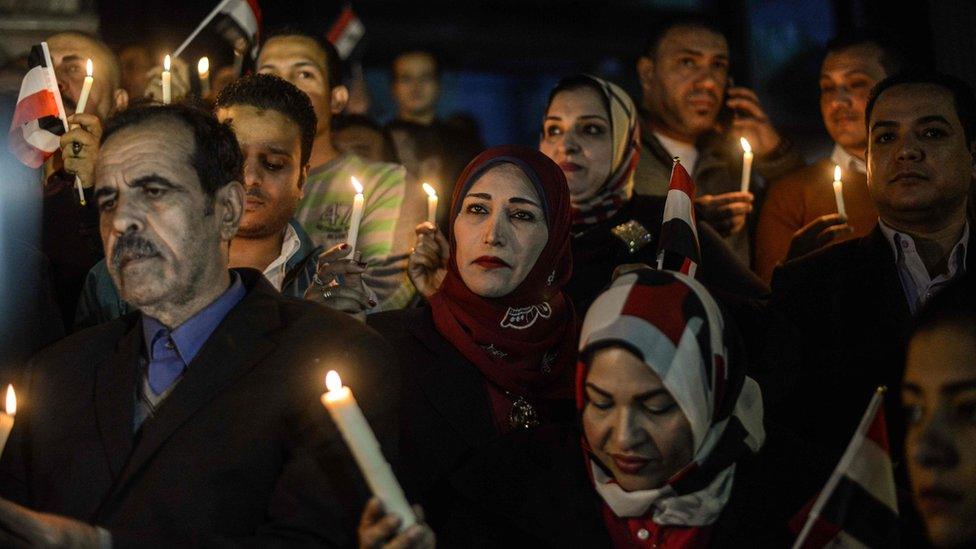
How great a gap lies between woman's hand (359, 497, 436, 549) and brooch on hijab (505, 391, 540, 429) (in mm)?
1279

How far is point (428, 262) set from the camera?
4.63 meters

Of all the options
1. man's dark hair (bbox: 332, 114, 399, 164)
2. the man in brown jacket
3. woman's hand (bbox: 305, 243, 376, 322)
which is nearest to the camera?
woman's hand (bbox: 305, 243, 376, 322)

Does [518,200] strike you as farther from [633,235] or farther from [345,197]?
[345,197]

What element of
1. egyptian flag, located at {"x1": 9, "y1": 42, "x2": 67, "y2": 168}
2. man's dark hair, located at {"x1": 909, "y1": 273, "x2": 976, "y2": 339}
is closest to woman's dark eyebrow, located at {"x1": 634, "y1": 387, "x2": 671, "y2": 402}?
man's dark hair, located at {"x1": 909, "y1": 273, "x2": 976, "y2": 339}

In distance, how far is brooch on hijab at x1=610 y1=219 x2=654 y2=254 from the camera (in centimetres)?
488

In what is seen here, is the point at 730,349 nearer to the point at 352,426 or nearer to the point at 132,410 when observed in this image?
the point at 352,426

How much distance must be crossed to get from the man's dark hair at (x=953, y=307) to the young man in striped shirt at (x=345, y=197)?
2.23 m

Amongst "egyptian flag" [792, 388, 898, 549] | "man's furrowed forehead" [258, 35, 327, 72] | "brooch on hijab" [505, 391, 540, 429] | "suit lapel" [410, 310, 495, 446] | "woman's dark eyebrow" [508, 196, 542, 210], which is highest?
"man's furrowed forehead" [258, 35, 327, 72]

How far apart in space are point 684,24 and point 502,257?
8.21ft

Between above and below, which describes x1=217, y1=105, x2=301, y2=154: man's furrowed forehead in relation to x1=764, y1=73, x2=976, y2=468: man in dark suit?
above

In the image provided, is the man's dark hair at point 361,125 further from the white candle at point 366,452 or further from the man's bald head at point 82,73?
the white candle at point 366,452

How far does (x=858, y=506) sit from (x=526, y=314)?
4.74 feet

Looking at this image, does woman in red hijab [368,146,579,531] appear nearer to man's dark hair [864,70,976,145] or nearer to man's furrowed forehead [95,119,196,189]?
man's furrowed forehead [95,119,196,189]

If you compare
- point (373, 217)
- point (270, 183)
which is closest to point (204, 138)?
point (270, 183)
